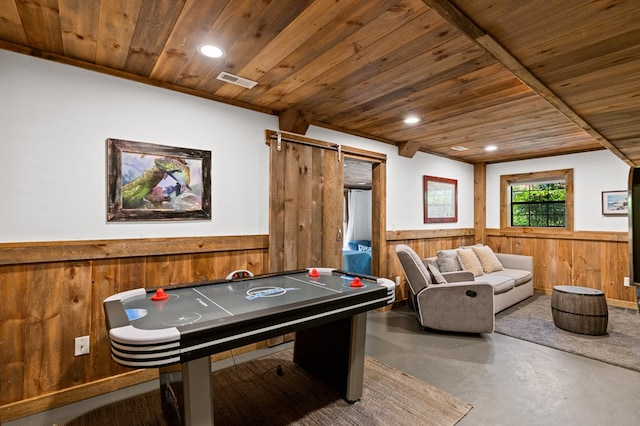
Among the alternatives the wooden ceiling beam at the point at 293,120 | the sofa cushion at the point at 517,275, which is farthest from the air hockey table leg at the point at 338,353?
the sofa cushion at the point at 517,275

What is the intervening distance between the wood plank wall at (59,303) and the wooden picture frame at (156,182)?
0.26 metres

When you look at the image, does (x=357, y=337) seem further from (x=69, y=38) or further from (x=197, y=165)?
(x=69, y=38)

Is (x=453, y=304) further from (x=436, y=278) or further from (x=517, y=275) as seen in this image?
(x=517, y=275)

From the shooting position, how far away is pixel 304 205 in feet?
11.8

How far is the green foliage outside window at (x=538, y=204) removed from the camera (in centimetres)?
548

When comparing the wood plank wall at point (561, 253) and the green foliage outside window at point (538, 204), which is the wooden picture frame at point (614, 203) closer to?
the wood plank wall at point (561, 253)

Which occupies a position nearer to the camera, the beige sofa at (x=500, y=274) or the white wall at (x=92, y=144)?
the white wall at (x=92, y=144)

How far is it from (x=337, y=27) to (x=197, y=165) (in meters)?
1.71

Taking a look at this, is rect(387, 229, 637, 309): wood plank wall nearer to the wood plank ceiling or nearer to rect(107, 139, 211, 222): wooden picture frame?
the wood plank ceiling

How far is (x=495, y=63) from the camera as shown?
7.30 ft

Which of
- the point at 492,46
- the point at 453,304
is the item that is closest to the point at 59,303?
the point at 492,46

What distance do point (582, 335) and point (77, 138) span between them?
5156 millimetres

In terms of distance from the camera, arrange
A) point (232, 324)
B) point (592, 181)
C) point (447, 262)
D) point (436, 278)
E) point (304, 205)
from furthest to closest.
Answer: point (592, 181) → point (447, 262) → point (436, 278) → point (304, 205) → point (232, 324)

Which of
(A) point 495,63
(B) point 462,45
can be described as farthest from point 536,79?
(B) point 462,45
